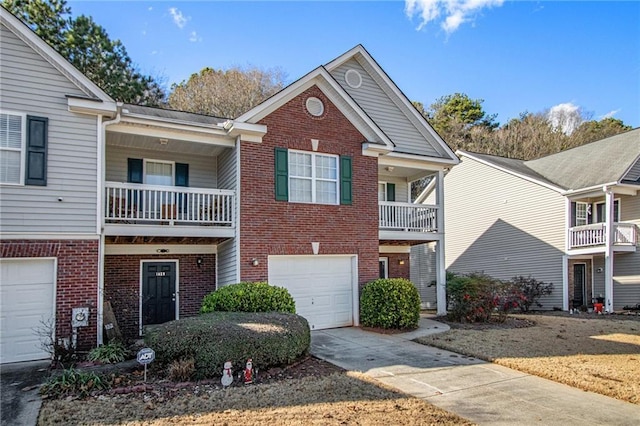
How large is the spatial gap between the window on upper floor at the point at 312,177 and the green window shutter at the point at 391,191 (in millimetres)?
4186

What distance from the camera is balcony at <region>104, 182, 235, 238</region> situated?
11.0m

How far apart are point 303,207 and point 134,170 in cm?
504

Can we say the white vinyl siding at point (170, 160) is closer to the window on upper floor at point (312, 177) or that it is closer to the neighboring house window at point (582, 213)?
the window on upper floor at point (312, 177)

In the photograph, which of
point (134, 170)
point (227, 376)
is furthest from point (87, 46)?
point (227, 376)

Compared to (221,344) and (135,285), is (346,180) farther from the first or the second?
(221,344)

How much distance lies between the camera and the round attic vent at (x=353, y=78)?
16016 mm

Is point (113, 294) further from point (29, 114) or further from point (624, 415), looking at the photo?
point (624, 415)

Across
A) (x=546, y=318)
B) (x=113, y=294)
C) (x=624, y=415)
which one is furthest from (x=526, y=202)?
(x=113, y=294)

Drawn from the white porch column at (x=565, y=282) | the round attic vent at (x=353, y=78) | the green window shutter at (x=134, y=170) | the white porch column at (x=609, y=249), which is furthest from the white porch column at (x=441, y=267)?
the green window shutter at (x=134, y=170)

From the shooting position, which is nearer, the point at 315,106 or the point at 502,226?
the point at 315,106

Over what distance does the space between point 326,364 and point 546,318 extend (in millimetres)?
10802

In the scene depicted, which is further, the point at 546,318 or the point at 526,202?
the point at 526,202

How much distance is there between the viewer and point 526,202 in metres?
20.7

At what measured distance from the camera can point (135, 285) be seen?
1247 centimetres
